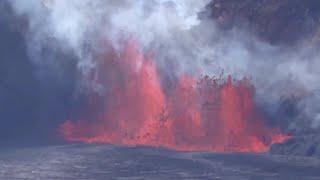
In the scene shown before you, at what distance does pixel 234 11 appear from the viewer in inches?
3821

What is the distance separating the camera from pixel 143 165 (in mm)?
68125

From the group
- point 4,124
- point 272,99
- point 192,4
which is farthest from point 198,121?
point 4,124

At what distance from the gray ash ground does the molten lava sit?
235 inches

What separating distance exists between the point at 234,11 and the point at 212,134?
69.6 ft

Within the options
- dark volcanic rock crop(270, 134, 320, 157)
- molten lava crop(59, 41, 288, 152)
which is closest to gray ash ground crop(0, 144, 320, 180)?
dark volcanic rock crop(270, 134, 320, 157)

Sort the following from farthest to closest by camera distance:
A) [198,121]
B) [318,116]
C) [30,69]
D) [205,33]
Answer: [30,69] < [205,33] < [198,121] < [318,116]

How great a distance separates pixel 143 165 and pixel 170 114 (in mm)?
21206

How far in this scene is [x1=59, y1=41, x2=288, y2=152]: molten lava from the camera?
3253 inches

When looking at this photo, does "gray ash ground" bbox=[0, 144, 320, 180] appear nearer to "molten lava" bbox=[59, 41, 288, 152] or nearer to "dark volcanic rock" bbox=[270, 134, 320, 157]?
"dark volcanic rock" bbox=[270, 134, 320, 157]

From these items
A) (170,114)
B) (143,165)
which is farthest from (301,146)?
(170,114)

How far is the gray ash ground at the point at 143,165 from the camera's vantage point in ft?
204

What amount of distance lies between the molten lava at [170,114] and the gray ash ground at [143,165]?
19.6ft

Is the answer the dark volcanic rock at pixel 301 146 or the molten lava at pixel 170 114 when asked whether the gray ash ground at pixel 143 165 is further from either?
the molten lava at pixel 170 114

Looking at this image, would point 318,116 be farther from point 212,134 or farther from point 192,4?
point 192,4
